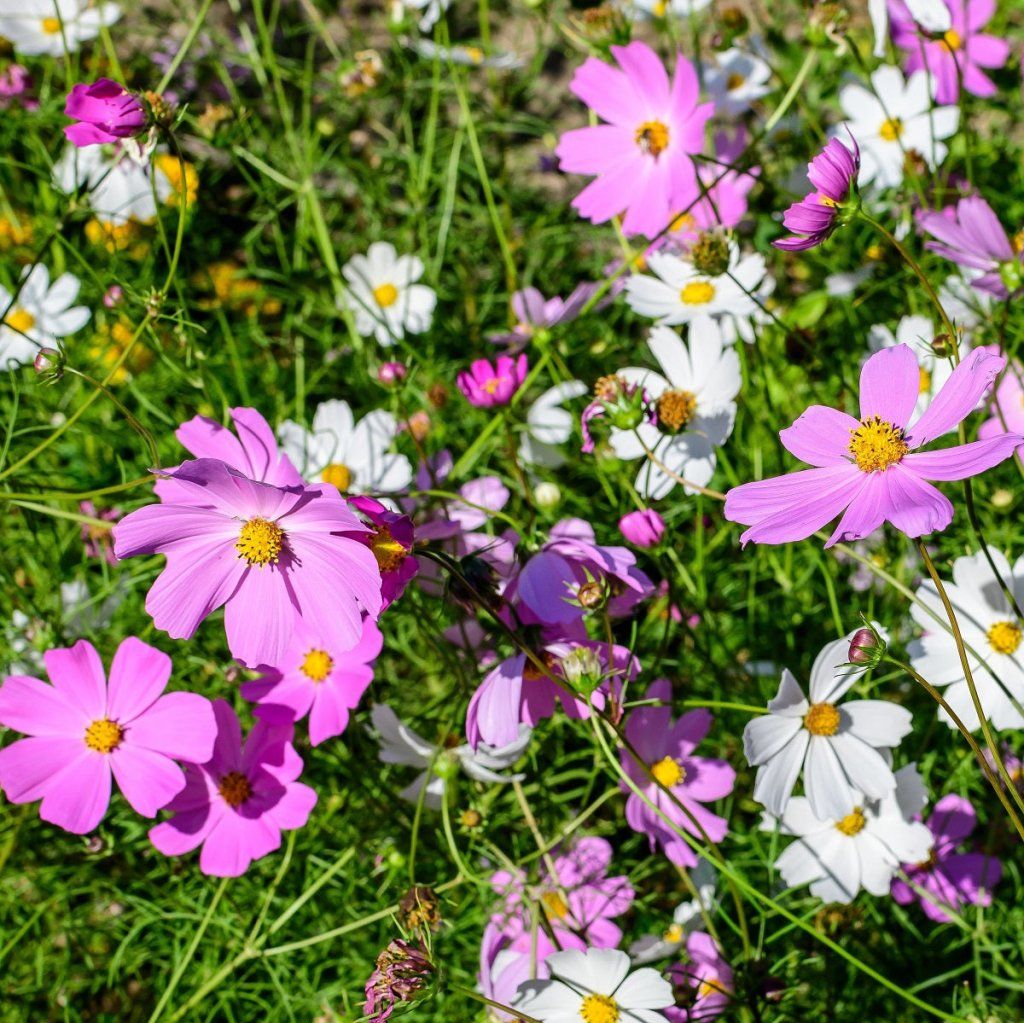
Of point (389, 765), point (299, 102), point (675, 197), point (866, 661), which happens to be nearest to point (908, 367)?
point (866, 661)

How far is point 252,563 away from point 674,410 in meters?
0.45

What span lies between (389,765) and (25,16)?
4.21ft

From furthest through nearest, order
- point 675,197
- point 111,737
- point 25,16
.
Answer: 1. point 25,16
2. point 675,197
3. point 111,737

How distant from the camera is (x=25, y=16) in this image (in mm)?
1659

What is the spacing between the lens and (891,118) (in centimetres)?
143

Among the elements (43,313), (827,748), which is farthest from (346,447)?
(827,748)

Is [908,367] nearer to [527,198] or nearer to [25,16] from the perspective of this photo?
[527,198]

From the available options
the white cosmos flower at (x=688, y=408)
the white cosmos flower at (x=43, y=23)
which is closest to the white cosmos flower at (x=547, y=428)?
the white cosmos flower at (x=688, y=408)

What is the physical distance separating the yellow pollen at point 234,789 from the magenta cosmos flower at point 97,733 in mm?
61

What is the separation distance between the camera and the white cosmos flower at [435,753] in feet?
3.18

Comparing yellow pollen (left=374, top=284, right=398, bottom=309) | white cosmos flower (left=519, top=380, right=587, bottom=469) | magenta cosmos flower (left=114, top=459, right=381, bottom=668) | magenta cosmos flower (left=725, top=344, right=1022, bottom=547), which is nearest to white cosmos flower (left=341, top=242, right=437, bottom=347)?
yellow pollen (left=374, top=284, right=398, bottom=309)

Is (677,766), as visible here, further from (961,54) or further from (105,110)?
(961,54)

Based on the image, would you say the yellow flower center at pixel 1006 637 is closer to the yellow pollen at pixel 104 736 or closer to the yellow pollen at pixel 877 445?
the yellow pollen at pixel 877 445

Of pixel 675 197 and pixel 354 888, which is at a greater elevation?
pixel 675 197
